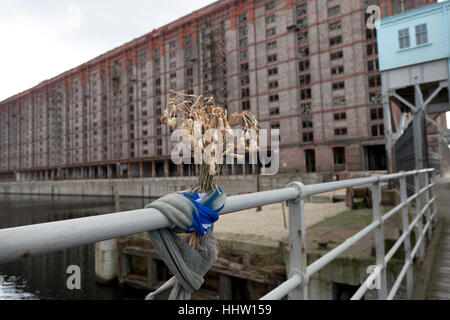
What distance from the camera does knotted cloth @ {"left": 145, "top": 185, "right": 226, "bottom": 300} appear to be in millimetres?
957

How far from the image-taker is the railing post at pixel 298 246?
1.55 metres

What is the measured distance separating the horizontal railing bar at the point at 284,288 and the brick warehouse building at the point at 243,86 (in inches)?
1450

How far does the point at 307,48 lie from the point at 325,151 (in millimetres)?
16482

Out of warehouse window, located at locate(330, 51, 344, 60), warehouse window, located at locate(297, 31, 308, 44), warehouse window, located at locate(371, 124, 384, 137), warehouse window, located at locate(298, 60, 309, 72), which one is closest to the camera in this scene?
warehouse window, located at locate(371, 124, 384, 137)

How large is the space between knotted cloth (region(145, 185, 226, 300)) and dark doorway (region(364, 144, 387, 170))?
134ft

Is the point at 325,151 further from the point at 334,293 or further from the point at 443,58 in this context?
the point at 334,293

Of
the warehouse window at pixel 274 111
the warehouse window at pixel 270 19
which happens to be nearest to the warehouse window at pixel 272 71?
the warehouse window at pixel 274 111

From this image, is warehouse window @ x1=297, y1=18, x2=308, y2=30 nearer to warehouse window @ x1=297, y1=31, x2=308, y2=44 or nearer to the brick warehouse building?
Answer: the brick warehouse building

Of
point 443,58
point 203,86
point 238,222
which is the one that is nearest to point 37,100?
point 203,86

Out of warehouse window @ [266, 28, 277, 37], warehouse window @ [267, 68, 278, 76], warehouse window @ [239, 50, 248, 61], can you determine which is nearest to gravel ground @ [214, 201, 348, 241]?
warehouse window @ [267, 68, 278, 76]

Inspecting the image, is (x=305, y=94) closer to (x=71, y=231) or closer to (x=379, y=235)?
(x=379, y=235)

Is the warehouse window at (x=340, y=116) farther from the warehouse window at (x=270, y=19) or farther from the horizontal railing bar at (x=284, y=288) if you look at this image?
the horizontal railing bar at (x=284, y=288)

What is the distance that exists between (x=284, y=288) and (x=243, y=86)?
4646 cm

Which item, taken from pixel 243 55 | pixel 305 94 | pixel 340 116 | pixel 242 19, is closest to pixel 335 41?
pixel 305 94
